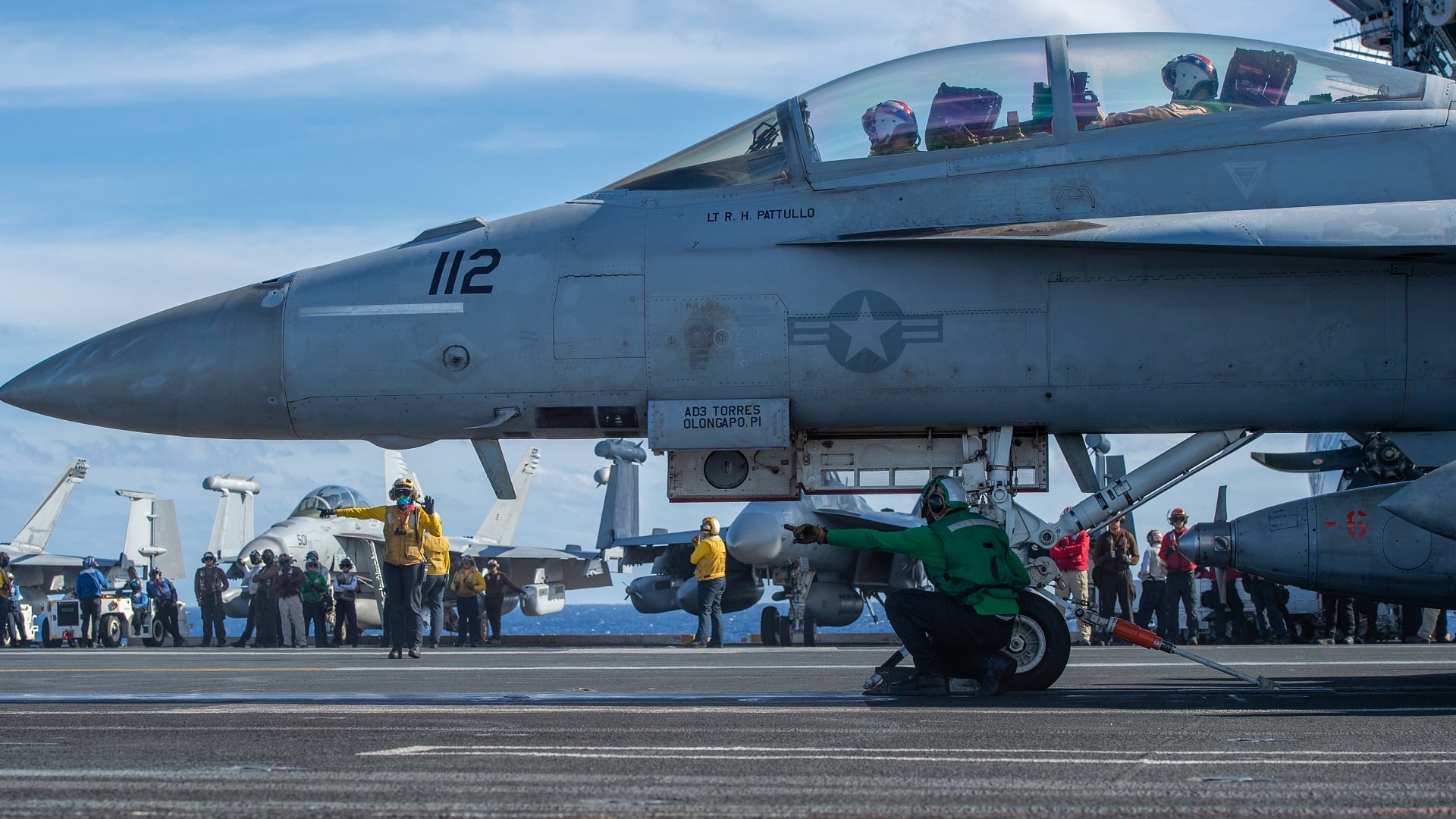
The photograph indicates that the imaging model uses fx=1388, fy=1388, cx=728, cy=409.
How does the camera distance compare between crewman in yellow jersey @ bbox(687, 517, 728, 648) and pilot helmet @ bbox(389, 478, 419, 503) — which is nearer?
pilot helmet @ bbox(389, 478, 419, 503)

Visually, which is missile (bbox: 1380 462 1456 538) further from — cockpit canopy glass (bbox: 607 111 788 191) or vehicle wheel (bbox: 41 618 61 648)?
vehicle wheel (bbox: 41 618 61 648)

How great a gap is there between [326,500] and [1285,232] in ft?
83.7

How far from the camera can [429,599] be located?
66.3ft

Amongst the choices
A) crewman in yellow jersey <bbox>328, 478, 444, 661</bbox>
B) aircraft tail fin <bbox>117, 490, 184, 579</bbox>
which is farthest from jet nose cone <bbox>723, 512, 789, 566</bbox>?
aircraft tail fin <bbox>117, 490, 184, 579</bbox>

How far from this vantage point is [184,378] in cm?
784

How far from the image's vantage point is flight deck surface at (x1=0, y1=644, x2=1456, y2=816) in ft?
12.0

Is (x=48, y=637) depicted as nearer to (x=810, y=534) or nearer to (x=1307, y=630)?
(x=1307, y=630)

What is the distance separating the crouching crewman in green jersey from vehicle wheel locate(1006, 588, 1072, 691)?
26 cm

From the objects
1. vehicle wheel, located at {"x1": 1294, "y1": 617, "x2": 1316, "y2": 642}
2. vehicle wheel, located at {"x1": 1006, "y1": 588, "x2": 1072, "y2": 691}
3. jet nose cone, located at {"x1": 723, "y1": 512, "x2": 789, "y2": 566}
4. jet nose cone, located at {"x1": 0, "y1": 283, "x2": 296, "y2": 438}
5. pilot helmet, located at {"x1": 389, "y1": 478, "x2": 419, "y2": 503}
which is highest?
jet nose cone, located at {"x1": 0, "y1": 283, "x2": 296, "y2": 438}

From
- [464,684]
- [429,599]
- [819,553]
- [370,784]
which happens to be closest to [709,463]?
[464,684]

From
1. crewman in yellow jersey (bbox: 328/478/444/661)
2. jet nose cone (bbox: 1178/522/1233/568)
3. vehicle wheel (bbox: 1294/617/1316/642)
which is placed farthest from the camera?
vehicle wheel (bbox: 1294/617/1316/642)

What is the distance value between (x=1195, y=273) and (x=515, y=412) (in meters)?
3.82

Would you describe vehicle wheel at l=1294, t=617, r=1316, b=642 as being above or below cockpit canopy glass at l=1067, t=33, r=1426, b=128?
below

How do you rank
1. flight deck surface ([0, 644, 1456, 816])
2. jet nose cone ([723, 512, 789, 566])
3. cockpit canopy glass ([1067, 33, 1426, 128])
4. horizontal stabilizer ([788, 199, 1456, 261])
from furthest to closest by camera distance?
jet nose cone ([723, 512, 789, 566]), cockpit canopy glass ([1067, 33, 1426, 128]), horizontal stabilizer ([788, 199, 1456, 261]), flight deck surface ([0, 644, 1456, 816])
